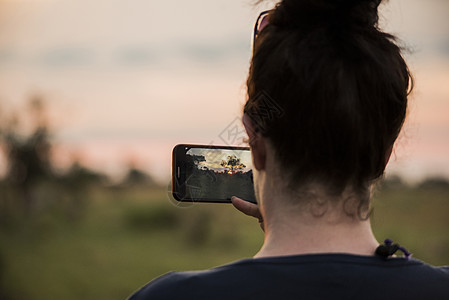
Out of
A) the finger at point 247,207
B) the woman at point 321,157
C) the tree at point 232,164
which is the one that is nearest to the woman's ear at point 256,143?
the woman at point 321,157

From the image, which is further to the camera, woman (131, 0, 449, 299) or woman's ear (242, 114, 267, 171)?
woman's ear (242, 114, 267, 171)

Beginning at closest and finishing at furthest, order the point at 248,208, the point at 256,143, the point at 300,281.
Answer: the point at 300,281 → the point at 256,143 → the point at 248,208

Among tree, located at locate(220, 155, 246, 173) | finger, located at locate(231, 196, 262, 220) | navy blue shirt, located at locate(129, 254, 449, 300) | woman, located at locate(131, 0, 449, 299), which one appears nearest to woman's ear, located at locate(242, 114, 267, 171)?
woman, located at locate(131, 0, 449, 299)

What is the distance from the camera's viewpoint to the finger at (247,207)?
151 cm

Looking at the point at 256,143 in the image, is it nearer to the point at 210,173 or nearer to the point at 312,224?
the point at 312,224

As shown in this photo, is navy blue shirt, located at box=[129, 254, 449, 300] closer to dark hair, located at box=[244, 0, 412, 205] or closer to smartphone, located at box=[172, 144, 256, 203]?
dark hair, located at box=[244, 0, 412, 205]

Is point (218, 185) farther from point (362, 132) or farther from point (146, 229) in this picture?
point (146, 229)

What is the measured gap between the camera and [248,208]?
1.52 meters

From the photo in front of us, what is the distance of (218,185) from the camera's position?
64.9 inches

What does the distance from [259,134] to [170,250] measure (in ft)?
121

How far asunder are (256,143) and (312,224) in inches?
7.9

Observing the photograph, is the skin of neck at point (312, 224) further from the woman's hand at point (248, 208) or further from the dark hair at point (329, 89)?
the woman's hand at point (248, 208)

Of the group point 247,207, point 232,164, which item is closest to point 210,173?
point 232,164

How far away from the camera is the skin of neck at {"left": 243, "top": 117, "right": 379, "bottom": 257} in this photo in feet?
3.66
